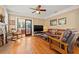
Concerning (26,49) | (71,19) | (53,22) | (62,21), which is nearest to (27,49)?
(26,49)

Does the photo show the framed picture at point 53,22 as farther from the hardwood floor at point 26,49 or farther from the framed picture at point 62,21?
the hardwood floor at point 26,49

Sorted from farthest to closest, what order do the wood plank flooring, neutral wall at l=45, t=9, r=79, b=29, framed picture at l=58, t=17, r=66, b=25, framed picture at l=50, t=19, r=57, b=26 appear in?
framed picture at l=58, t=17, r=66, b=25, framed picture at l=50, t=19, r=57, b=26, neutral wall at l=45, t=9, r=79, b=29, the wood plank flooring

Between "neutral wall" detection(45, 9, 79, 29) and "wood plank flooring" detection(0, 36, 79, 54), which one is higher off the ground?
"neutral wall" detection(45, 9, 79, 29)

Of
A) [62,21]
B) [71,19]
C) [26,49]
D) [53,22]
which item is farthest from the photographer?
[62,21]

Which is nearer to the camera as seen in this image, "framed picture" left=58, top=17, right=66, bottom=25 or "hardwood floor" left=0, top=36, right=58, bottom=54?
"hardwood floor" left=0, top=36, right=58, bottom=54

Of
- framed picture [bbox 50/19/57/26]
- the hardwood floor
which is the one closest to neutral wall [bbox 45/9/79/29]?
framed picture [bbox 50/19/57/26]

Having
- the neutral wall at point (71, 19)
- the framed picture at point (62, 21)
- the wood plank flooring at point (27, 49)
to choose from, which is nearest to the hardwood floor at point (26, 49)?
the wood plank flooring at point (27, 49)

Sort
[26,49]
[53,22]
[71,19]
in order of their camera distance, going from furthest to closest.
Result: [53,22]
[71,19]
[26,49]

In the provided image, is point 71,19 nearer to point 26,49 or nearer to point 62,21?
point 62,21

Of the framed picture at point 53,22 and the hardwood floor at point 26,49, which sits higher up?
the framed picture at point 53,22

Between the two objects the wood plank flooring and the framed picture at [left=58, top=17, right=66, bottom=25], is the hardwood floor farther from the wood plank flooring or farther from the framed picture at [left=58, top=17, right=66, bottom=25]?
the framed picture at [left=58, top=17, right=66, bottom=25]

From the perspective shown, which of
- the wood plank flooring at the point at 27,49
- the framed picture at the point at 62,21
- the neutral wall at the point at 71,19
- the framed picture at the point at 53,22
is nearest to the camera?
the wood plank flooring at the point at 27,49

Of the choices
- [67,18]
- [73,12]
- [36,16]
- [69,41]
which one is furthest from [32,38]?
[69,41]

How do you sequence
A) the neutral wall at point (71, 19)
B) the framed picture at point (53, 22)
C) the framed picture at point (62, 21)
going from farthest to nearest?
the framed picture at point (62, 21) < the framed picture at point (53, 22) < the neutral wall at point (71, 19)
